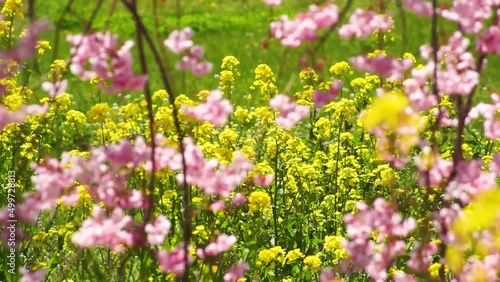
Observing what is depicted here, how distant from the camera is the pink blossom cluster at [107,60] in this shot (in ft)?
7.64

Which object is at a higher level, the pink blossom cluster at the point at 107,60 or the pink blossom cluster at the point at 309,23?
the pink blossom cluster at the point at 309,23

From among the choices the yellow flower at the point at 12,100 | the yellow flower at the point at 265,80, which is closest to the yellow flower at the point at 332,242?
the yellow flower at the point at 265,80

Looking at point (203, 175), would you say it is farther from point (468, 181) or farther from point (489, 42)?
point (489, 42)

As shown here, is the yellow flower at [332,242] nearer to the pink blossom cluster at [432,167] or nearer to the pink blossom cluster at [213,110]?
the pink blossom cluster at [432,167]

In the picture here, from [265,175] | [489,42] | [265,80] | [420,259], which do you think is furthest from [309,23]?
[265,80]

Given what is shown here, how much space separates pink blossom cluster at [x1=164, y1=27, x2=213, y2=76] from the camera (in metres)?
2.44

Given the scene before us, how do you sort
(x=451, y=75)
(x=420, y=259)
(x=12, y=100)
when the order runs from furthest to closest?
(x=12, y=100), (x=451, y=75), (x=420, y=259)

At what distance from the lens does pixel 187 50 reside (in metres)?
2.55

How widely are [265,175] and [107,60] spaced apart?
1.45 metres

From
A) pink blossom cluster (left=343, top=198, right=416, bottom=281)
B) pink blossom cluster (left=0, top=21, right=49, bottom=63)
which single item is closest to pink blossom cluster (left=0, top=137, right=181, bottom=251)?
pink blossom cluster (left=0, top=21, right=49, bottom=63)

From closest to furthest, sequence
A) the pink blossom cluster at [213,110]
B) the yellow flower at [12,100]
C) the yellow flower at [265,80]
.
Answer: the pink blossom cluster at [213,110] → the yellow flower at [12,100] → the yellow flower at [265,80]

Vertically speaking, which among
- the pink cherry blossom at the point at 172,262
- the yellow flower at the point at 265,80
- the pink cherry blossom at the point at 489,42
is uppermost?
the yellow flower at the point at 265,80

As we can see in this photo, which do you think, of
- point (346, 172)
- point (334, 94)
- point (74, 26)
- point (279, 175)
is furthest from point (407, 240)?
point (74, 26)

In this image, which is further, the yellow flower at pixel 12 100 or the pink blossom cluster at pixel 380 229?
the yellow flower at pixel 12 100
